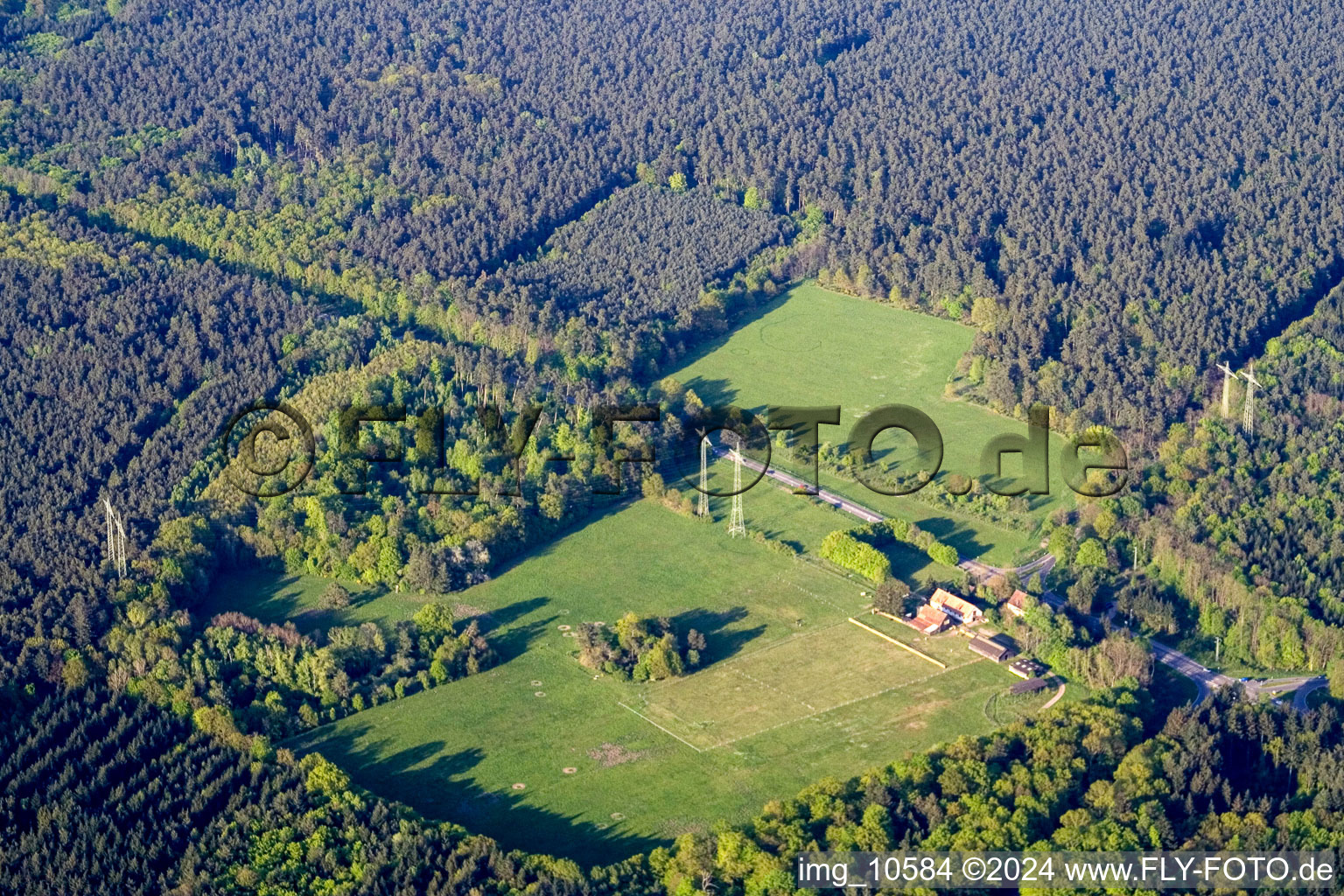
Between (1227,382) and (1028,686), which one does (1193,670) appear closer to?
(1028,686)

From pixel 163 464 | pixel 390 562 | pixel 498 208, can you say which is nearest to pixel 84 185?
pixel 498 208

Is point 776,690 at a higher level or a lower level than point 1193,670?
lower

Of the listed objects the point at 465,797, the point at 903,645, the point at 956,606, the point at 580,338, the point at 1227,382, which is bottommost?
the point at 465,797

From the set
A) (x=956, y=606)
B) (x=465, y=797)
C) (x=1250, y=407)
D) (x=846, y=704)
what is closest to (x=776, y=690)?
(x=846, y=704)

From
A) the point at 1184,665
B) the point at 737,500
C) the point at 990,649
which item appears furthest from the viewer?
the point at 737,500

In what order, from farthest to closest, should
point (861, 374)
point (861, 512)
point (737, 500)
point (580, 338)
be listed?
1. point (861, 374)
2. point (580, 338)
3. point (737, 500)
4. point (861, 512)

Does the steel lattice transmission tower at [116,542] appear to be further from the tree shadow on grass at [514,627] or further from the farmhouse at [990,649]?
the farmhouse at [990,649]

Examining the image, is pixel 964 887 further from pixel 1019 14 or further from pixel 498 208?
pixel 1019 14
